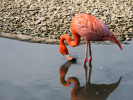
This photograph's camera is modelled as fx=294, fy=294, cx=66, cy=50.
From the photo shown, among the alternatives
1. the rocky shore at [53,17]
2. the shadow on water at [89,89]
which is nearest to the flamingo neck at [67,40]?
the shadow on water at [89,89]

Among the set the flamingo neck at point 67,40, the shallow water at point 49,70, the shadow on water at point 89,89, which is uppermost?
the flamingo neck at point 67,40

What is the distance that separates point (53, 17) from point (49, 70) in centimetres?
333

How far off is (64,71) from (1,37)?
250 cm

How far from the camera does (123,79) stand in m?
5.15

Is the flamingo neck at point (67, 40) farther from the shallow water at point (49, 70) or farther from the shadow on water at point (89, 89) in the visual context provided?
the shadow on water at point (89, 89)

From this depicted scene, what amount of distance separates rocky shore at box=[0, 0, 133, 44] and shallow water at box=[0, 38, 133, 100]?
67 centimetres

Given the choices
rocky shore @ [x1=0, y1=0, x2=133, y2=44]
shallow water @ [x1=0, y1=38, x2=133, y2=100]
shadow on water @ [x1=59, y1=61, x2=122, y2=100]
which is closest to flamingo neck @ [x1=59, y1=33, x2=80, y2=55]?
shallow water @ [x1=0, y1=38, x2=133, y2=100]

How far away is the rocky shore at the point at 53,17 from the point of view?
7480mm

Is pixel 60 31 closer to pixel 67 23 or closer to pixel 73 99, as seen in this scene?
pixel 67 23

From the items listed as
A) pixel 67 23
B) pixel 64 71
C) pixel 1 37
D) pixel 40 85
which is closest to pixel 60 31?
pixel 67 23

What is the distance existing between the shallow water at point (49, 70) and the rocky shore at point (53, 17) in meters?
0.67

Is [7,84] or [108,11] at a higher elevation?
[108,11]

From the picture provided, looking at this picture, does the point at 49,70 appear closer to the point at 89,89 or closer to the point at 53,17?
the point at 89,89

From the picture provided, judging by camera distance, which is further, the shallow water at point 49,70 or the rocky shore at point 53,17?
the rocky shore at point 53,17
